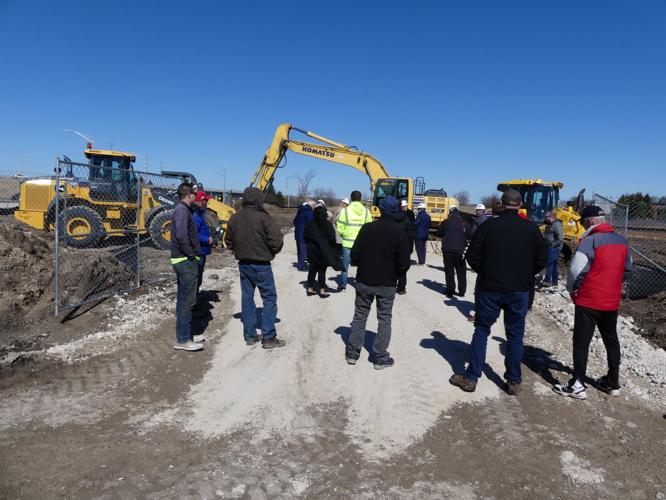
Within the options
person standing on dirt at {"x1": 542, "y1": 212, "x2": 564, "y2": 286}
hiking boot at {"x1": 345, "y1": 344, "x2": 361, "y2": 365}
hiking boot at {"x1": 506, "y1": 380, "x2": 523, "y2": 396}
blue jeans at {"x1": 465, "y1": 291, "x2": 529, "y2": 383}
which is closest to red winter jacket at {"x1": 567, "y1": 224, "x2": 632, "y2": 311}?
blue jeans at {"x1": 465, "y1": 291, "x2": 529, "y2": 383}

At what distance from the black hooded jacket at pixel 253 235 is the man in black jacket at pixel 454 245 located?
409 centimetres

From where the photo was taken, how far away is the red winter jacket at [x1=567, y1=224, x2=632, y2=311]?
4.49 meters

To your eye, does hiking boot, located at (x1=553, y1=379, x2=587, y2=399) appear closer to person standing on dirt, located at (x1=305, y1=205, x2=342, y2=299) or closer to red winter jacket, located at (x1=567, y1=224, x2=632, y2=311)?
red winter jacket, located at (x1=567, y1=224, x2=632, y2=311)

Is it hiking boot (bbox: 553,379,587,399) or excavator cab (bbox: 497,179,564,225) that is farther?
excavator cab (bbox: 497,179,564,225)

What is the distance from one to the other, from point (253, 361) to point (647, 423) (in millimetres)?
4094

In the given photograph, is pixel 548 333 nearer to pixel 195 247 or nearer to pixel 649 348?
pixel 649 348

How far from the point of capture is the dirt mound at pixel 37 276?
6.41 meters

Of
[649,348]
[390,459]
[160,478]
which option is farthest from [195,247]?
[649,348]

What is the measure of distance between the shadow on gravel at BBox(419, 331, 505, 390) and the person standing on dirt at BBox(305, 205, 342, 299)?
249 cm

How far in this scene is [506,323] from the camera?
4.65m

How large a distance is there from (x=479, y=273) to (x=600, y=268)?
1158mm

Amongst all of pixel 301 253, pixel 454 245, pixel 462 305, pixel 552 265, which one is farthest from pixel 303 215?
pixel 552 265

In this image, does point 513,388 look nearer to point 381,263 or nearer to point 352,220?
point 381,263

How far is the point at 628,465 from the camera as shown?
3.58 metres
